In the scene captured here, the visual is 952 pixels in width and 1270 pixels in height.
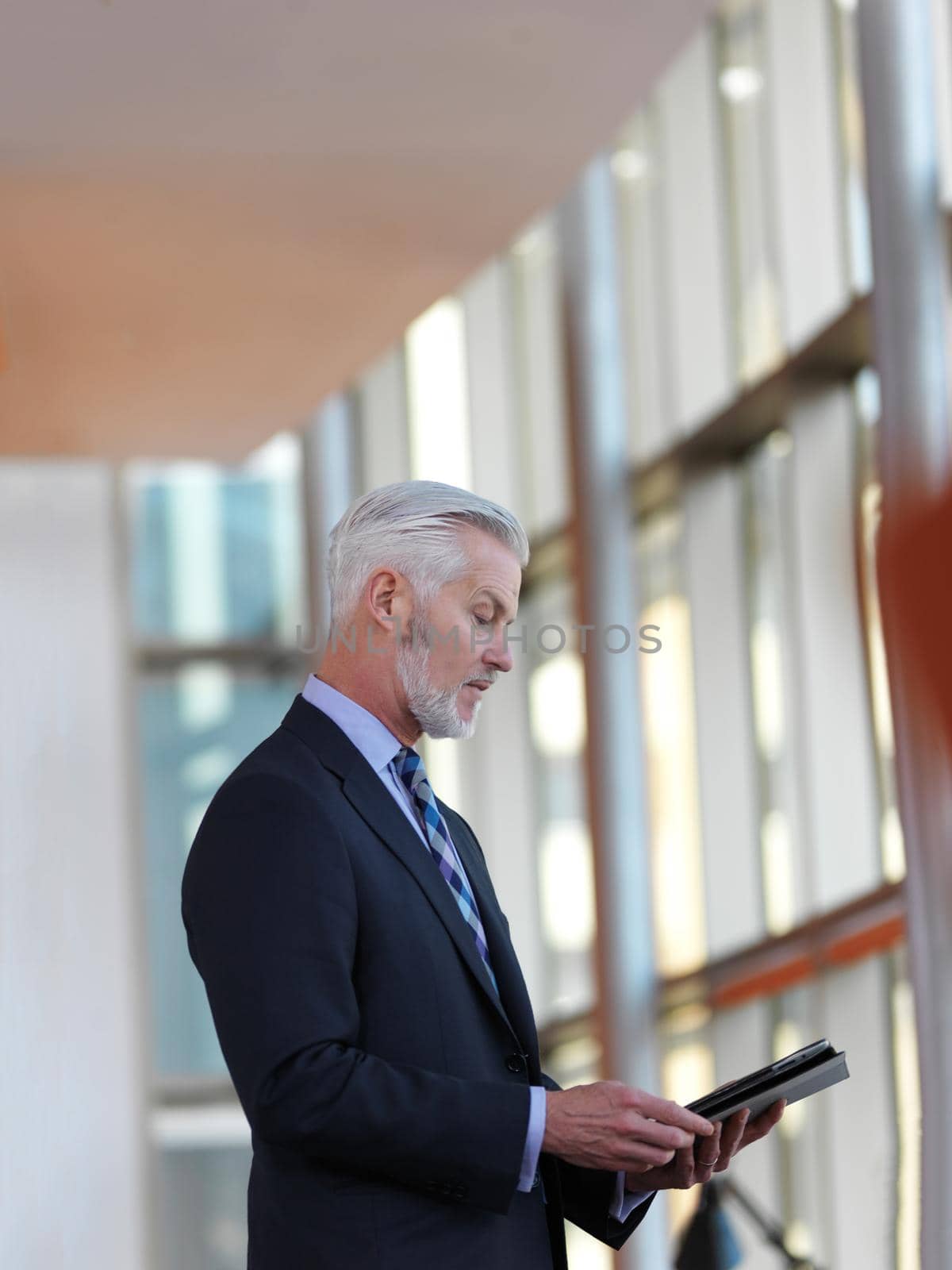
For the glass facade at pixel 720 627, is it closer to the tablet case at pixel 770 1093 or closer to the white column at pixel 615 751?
the white column at pixel 615 751

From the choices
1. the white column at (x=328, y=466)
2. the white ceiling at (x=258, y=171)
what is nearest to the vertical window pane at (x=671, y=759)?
the white ceiling at (x=258, y=171)

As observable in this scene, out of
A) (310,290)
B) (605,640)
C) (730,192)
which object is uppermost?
(730,192)

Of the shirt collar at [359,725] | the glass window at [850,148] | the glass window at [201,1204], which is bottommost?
the glass window at [201,1204]

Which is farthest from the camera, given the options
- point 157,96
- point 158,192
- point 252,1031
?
point 158,192

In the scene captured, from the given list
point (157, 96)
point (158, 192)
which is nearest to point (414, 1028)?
point (157, 96)

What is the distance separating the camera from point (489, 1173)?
1586 millimetres

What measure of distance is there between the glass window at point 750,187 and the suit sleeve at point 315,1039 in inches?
173

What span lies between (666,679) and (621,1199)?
466 cm

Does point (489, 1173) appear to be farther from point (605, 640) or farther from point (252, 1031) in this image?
point (605, 640)

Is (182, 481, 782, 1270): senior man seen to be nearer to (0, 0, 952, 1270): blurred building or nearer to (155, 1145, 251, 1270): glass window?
(0, 0, 952, 1270): blurred building

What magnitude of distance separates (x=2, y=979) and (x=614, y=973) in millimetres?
2565

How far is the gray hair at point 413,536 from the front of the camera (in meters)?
1.80

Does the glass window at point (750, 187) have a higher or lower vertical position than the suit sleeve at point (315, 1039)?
higher

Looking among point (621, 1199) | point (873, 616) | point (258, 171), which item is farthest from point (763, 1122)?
point (873, 616)
